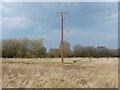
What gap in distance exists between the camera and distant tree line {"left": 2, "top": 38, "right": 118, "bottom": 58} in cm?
3412

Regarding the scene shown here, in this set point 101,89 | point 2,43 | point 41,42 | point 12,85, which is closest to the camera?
point 101,89

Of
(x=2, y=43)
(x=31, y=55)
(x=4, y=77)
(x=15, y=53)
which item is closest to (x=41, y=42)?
(x=31, y=55)

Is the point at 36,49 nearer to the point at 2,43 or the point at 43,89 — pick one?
the point at 2,43

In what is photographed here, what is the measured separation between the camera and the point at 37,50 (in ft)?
117

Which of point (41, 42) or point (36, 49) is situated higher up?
point (41, 42)

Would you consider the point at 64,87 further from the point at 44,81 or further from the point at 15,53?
the point at 15,53

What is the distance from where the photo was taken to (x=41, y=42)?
36.8m

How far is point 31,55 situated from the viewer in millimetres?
35000

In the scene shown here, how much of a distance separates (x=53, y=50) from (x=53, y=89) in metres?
31.1

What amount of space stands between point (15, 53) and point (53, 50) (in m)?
11.7

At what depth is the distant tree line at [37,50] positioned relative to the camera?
34125mm

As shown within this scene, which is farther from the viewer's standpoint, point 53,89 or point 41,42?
point 41,42

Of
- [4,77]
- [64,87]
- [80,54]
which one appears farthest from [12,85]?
[80,54]

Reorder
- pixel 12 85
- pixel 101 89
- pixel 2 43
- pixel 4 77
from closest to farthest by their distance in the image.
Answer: pixel 101 89 → pixel 12 85 → pixel 4 77 → pixel 2 43
